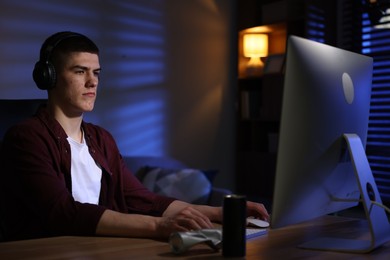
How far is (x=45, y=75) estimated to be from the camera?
1.61 meters

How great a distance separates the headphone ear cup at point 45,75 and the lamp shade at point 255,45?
2314 mm

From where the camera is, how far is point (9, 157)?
144cm

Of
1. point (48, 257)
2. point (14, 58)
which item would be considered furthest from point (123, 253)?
point (14, 58)

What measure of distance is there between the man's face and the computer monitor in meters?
0.83

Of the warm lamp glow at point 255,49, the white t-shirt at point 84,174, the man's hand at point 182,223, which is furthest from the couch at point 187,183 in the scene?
the man's hand at point 182,223

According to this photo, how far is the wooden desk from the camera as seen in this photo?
1030mm

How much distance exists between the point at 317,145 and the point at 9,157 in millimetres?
864

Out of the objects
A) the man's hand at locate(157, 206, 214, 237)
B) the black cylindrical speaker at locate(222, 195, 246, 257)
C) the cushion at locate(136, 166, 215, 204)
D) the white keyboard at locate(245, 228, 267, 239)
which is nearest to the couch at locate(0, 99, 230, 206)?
the cushion at locate(136, 166, 215, 204)

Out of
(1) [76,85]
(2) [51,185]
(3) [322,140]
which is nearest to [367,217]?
(3) [322,140]

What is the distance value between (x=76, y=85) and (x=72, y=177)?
308 mm

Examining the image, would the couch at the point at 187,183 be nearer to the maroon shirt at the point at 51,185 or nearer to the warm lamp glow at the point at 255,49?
the warm lamp glow at the point at 255,49

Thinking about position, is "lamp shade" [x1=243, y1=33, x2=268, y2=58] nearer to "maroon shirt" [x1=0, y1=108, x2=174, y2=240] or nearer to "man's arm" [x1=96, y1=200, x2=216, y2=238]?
"maroon shirt" [x1=0, y1=108, x2=174, y2=240]

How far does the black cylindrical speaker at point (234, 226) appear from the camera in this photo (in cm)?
99

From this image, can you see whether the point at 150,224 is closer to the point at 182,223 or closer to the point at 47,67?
the point at 182,223
